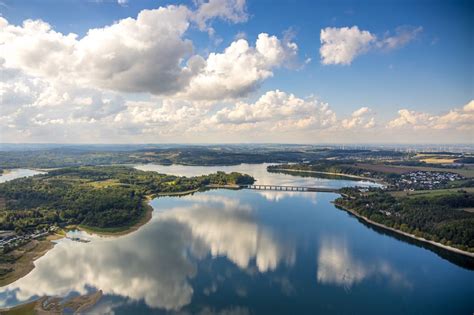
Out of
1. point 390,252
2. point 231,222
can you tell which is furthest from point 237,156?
point 390,252

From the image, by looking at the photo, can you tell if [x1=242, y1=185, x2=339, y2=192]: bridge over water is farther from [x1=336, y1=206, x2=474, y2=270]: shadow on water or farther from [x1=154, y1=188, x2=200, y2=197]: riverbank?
[x1=336, y1=206, x2=474, y2=270]: shadow on water

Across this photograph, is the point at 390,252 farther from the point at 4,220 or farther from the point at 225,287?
the point at 4,220

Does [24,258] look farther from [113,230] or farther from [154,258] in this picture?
[154,258]

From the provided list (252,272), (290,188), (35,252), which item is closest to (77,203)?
(35,252)

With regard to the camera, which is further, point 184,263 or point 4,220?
point 4,220

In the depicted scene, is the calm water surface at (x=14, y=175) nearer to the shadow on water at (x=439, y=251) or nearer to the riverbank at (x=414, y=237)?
the riverbank at (x=414, y=237)

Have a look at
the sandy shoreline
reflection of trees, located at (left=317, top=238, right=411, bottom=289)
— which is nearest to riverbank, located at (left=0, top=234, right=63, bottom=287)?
the sandy shoreline

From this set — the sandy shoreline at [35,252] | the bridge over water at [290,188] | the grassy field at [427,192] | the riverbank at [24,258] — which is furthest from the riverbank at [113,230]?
the grassy field at [427,192]

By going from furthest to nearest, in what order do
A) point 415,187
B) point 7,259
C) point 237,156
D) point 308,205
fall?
point 237,156 → point 415,187 → point 308,205 → point 7,259
